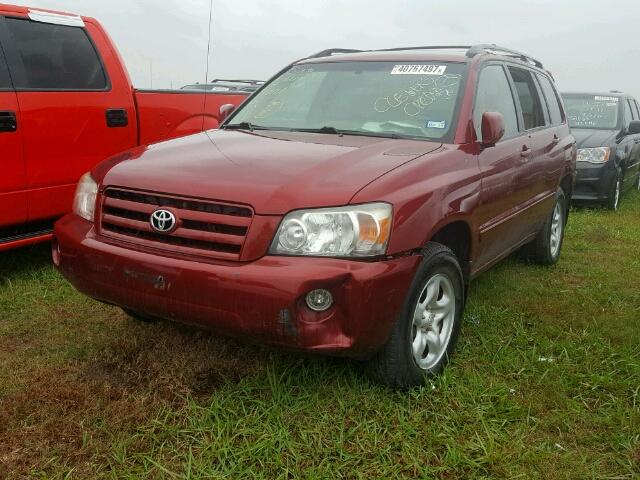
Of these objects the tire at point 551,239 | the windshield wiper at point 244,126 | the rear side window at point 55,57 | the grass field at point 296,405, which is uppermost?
the rear side window at point 55,57

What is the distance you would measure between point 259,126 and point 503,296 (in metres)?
2.01

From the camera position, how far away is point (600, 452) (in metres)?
2.62

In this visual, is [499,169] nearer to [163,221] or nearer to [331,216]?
[331,216]

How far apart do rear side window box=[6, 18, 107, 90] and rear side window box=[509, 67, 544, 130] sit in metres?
3.01

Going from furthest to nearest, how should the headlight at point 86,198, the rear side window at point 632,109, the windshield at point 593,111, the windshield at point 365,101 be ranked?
the rear side window at point 632,109
the windshield at point 593,111
the windshield at point 365,101
the headlight at point 86,198

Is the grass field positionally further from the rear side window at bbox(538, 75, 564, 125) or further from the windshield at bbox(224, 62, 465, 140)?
the rear side window at bbox(538, 75, 564, 125)

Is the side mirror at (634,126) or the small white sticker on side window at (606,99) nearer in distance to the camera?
the side mirror at (634,126)

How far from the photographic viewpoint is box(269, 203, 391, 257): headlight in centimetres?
252

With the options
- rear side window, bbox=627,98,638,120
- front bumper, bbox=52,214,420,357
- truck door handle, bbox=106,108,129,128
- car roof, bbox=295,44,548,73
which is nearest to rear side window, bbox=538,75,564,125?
car roof, bbox=295,44,548,73

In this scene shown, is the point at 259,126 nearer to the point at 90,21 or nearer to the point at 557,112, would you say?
the point at 90,21

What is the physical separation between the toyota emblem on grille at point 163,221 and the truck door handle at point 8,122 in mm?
1936

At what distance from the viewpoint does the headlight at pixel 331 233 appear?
252cm

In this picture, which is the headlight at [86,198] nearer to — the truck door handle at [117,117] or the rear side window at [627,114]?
the truck door handle at [117,117]

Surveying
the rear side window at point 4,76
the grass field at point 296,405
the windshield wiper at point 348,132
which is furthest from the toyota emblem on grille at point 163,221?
the rear side window at point 4,76
